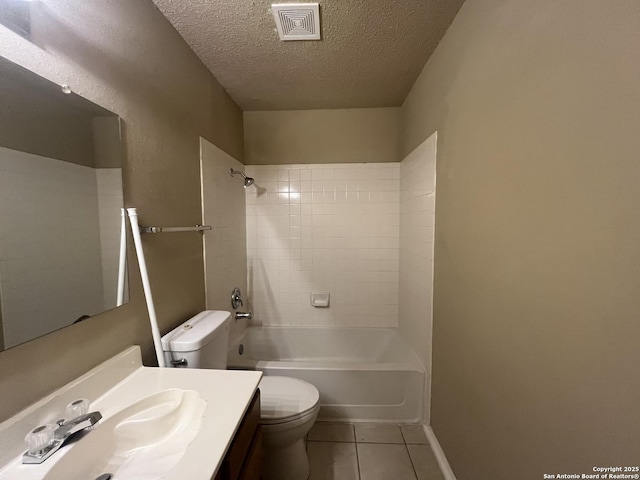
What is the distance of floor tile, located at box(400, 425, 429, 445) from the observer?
1.56 meters

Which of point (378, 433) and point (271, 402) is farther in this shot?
point (378, 433)

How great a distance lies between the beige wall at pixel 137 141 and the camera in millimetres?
667

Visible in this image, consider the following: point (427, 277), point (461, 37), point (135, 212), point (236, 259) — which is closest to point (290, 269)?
point (236, 259)

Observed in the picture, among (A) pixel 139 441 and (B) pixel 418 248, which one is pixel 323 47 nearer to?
(B) pixel 418 248

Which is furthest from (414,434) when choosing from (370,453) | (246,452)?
(246,452)

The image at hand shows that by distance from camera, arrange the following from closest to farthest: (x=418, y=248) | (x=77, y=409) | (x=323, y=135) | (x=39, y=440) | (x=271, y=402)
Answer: (x=39, y=440)
(x=77, y=409)
(x=271, y=402)
(x=418, y=248)
(x=323, y=135)

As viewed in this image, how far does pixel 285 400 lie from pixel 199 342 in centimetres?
58

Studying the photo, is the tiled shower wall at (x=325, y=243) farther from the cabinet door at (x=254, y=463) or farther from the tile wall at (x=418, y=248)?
the cabinet door at (x=254, y=463)

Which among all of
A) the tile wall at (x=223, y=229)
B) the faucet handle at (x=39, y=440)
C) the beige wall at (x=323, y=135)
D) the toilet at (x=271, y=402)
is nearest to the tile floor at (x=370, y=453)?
the toilet at (x=271, y=402)

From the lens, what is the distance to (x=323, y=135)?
7.50ft

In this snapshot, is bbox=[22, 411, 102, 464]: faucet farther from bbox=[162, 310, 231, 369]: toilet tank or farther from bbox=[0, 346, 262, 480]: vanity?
bbox=[162, 310, 231, 369]: toilet tank

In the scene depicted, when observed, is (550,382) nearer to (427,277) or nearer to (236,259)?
(427,277)

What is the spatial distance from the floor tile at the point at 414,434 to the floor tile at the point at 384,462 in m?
0.08

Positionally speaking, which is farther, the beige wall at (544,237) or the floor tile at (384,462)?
the floor tile at (384,462)
